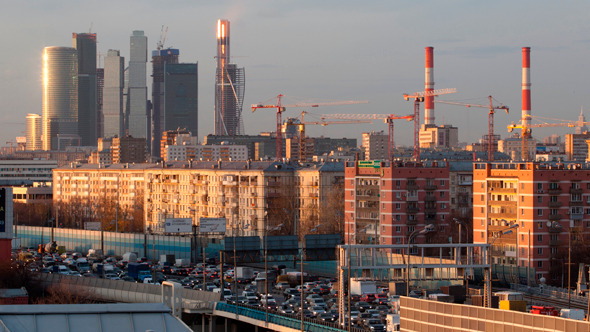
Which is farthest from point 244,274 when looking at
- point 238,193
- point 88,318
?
point 88,318

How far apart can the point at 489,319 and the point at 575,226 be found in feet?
172

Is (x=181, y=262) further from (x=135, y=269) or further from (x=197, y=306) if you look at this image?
(x=197, y=306)

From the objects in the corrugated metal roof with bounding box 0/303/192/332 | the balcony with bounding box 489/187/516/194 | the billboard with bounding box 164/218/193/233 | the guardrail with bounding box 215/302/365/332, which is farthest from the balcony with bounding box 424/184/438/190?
the corrugated metal roof with bounding box 0/303/192/332

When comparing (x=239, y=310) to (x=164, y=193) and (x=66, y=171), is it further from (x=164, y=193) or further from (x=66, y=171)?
(x=66, y=171)

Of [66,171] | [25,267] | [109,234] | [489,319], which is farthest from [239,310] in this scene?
[66,171]

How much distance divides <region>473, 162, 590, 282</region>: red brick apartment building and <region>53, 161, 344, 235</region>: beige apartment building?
28.2 meters

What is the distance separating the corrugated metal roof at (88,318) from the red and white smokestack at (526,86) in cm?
14888

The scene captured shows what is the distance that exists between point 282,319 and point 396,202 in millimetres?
43226

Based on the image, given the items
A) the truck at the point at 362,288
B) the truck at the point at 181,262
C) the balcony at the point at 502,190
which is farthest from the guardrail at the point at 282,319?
the balcony at the point at 502,190

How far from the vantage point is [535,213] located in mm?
78312

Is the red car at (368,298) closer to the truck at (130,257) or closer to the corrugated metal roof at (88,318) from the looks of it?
the truck at (130,257)

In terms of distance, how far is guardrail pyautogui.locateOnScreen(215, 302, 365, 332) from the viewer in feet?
149

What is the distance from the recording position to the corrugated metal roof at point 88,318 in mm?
25375

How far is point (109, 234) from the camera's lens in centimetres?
9538
